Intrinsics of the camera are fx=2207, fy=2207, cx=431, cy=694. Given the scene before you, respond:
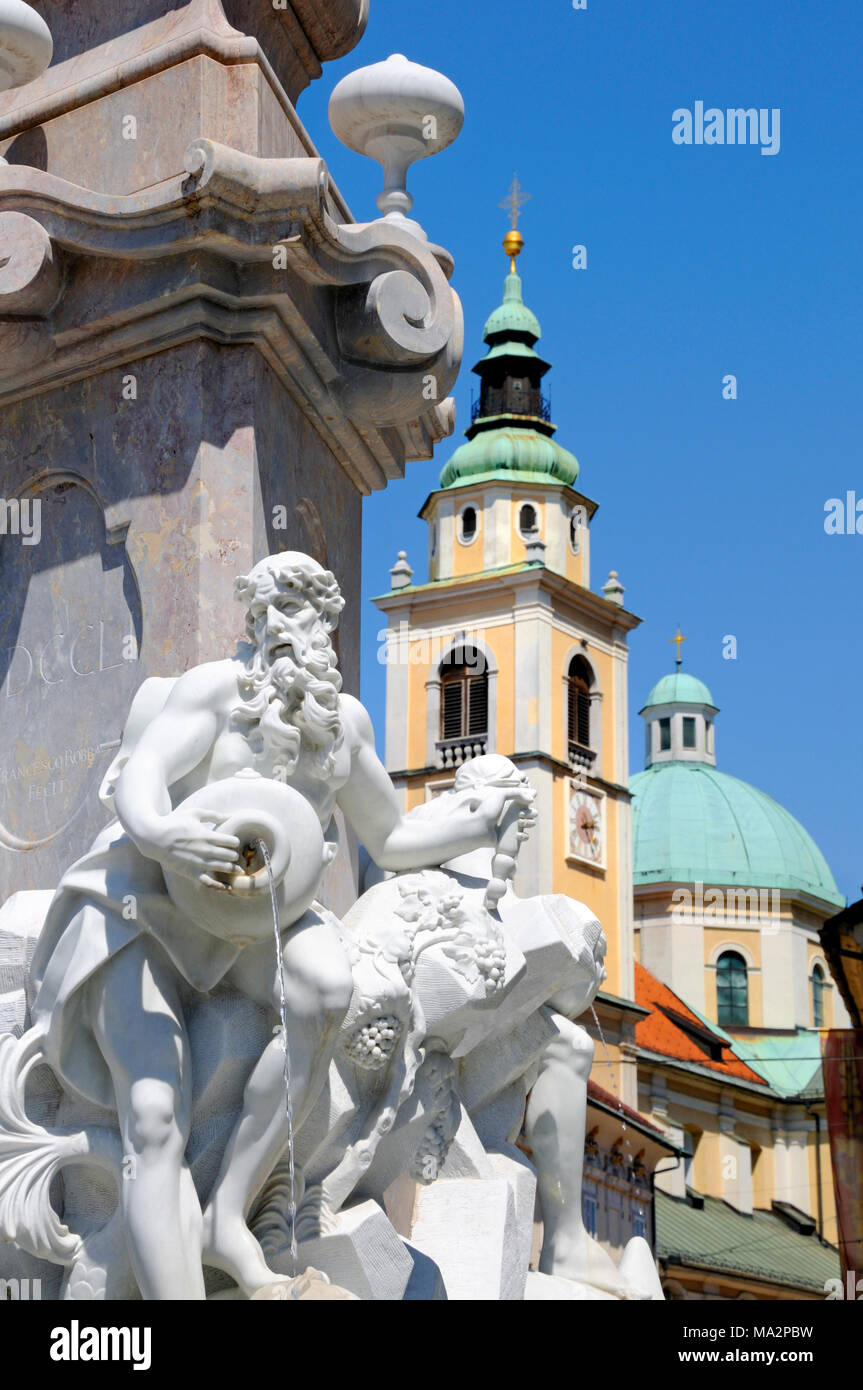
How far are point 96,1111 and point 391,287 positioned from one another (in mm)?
3616

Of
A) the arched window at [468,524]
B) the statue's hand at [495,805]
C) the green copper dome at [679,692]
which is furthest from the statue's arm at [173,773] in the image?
the green copper dome at [679,692]

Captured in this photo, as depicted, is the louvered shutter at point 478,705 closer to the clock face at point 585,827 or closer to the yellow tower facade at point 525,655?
the yellow tower facade at point 525,655

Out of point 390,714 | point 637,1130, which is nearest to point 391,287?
point 637,1130

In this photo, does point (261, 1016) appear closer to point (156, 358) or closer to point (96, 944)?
point (96, 944)

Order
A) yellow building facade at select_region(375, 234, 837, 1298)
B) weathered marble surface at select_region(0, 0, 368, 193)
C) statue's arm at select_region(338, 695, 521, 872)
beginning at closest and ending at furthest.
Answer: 1. statue's arm at select_region(338, 695, 521, 872)
2. weathered marble surface at select_region(0, 0, 368, 193)
3. yellow building facade at select_region(375, 234, 837, 1298)

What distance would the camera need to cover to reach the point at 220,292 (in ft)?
26.0

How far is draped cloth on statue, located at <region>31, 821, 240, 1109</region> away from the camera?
604cm

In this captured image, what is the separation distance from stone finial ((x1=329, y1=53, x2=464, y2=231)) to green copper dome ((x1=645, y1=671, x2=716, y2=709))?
88.9 metres

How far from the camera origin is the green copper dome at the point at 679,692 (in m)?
97.8

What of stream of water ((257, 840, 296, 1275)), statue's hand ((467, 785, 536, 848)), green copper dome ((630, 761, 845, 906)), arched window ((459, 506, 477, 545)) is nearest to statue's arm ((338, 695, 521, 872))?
statue's hand ((467, 785, 536, 848))

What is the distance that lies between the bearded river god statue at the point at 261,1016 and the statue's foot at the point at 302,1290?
0.04ft

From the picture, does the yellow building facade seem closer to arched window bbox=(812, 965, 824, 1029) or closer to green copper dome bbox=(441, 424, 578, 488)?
green copper dome bbox=(441, 424, 578, 488)

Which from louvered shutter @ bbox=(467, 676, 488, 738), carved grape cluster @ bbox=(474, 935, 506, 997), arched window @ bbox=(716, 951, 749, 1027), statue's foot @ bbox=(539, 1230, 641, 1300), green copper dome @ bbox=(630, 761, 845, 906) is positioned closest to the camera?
carved grape cluster @ bbox=(474, 935, 506, 997)

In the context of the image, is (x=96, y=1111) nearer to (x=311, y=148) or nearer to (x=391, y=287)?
(x=391, y=287)
